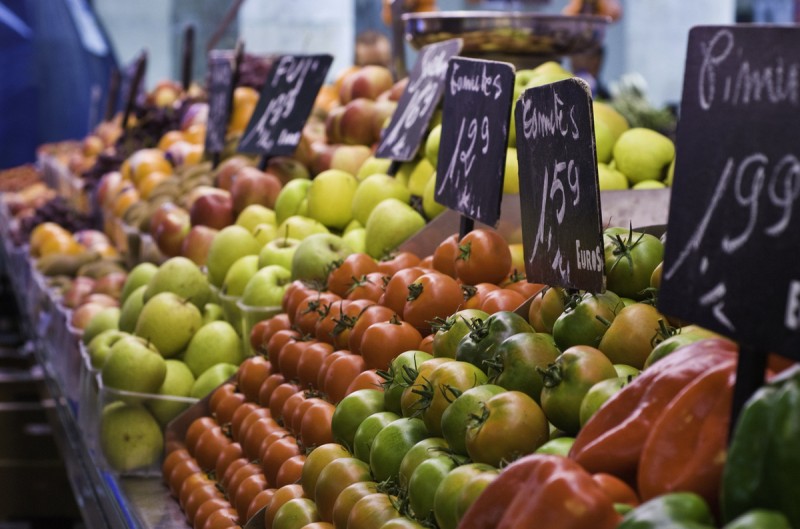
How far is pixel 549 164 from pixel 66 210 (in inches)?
168

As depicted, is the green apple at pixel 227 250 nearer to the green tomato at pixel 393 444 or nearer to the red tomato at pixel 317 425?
the red tomato at pixel 317 425

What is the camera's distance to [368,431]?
1.67 metres

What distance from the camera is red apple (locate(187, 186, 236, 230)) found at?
3.49 m

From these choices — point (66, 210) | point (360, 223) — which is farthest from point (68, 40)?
point (360, 223)

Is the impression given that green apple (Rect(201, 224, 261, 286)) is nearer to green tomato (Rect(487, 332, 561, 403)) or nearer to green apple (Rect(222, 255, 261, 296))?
green apple (Rect(222, 255, 261, 296))

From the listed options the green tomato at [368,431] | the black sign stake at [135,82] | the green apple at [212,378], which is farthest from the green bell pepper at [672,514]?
the black sign stake at [135,82]

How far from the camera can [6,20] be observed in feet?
39.2

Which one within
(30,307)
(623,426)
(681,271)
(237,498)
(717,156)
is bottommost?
(30,307)

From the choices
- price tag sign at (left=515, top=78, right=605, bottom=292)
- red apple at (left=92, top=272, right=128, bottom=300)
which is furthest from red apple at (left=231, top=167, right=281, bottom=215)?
price tag sign at (left=515, top=78, right=605, bottom=292)

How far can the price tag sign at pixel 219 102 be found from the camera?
13.5 feet

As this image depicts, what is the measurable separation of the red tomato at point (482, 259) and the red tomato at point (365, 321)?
0.16 metres

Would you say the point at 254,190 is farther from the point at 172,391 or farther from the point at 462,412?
the point at 462,412

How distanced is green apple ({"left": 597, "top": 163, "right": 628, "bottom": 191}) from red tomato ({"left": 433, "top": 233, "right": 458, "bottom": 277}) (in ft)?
1.74

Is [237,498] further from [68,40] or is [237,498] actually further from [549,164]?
[68,40]
